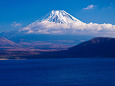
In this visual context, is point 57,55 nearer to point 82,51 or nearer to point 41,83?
point 82,51

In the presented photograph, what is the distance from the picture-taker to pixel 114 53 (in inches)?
4651

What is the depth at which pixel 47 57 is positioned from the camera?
135000mm

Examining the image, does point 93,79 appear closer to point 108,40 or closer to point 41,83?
point 41,83

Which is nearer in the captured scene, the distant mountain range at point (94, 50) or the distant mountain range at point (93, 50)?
the distant mountain range at point (94, 50)

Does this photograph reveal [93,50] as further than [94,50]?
Yes

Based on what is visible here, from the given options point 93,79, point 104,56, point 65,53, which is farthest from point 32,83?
point 65,53

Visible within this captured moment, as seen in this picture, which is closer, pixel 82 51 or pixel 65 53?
pixel 82 51

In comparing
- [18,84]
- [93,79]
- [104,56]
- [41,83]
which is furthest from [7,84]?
[104,56]

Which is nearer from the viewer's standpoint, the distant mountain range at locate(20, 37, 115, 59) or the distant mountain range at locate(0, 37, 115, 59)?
the distant mountain range at locate(20, 37, 115, 59)

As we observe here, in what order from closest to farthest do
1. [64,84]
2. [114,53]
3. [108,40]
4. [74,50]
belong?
[64,84]
[114,53]
[108,40]
[74,50]

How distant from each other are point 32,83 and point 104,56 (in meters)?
73.7

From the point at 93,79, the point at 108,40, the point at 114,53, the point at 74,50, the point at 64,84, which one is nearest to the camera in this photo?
the point at 64,84

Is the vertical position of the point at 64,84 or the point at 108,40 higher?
the point at 108,40

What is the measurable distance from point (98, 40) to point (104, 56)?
20550 millimetres
